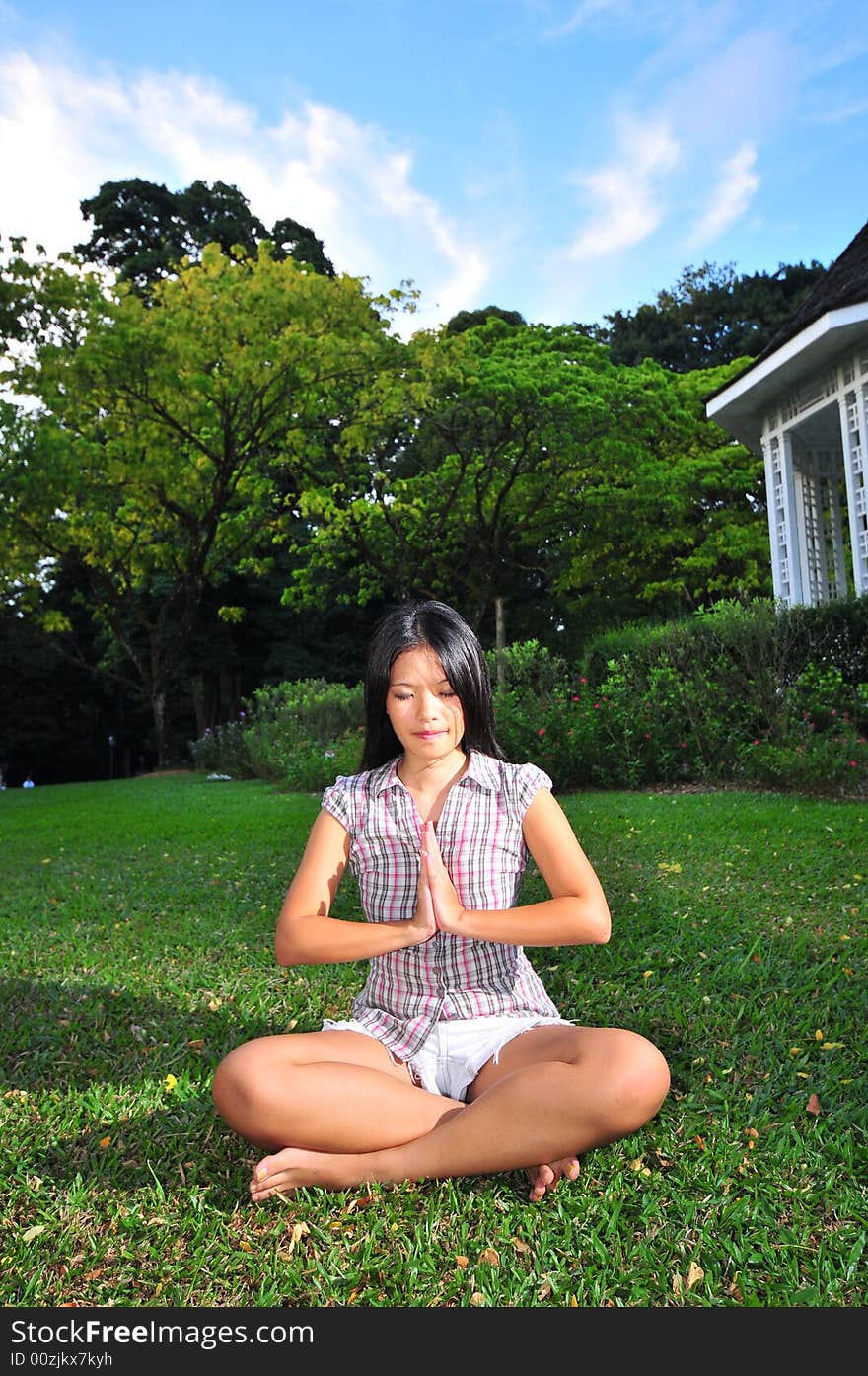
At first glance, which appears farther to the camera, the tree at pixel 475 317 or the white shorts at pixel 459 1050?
the tree at pixel 475 317

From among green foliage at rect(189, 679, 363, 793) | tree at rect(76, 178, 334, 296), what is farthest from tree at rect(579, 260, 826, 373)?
green foliage at rect(189, 679, 363, 793)

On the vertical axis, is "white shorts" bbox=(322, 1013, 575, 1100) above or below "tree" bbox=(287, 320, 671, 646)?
below

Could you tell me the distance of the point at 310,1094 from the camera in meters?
2.09

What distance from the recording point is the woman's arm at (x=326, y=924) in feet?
6.90

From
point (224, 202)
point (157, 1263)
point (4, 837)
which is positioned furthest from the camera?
point (224, 202)

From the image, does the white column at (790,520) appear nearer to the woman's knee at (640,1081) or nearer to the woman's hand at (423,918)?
the woman's knee at (640,1081)

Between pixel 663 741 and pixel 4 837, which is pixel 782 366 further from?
pixel 4 837

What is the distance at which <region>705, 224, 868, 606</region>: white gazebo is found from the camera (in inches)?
461

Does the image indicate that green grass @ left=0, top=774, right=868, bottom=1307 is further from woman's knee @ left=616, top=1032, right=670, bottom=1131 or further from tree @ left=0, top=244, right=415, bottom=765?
tree @ left=0, top=244, right=415, bottom=765

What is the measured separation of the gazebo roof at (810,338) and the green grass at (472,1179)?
7.83 metres

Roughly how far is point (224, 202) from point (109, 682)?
40.9 ft

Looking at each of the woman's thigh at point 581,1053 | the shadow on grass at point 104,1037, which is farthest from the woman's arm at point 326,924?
the shadow on grass at point 104,1037

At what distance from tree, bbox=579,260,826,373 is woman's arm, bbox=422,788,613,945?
26861 millimetres

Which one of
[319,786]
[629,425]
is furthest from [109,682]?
[319,786]
